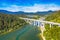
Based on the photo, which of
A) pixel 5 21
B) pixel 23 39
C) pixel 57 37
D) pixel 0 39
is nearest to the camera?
pixel 57 37

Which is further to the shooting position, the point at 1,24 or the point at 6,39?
the point at 1,24

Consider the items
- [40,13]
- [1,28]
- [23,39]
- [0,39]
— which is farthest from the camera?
[40,13]

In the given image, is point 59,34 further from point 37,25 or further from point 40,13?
point 40,13

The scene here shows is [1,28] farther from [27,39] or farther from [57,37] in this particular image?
[57,37]

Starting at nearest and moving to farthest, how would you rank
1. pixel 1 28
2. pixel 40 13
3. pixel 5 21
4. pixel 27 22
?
pixel 1 28 < pixel 5 21 < pixel 27 22 < pixel 40 13

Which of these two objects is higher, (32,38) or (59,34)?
(59,34)

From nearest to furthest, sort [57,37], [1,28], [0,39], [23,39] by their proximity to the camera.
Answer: [57,37] → [23,39] → [0,39] → [1,28]

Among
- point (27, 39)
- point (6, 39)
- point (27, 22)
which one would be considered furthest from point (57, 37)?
point (27, 22)

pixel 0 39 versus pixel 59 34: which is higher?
pixel 59 34

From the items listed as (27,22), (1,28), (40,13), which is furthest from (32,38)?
(40,13)
